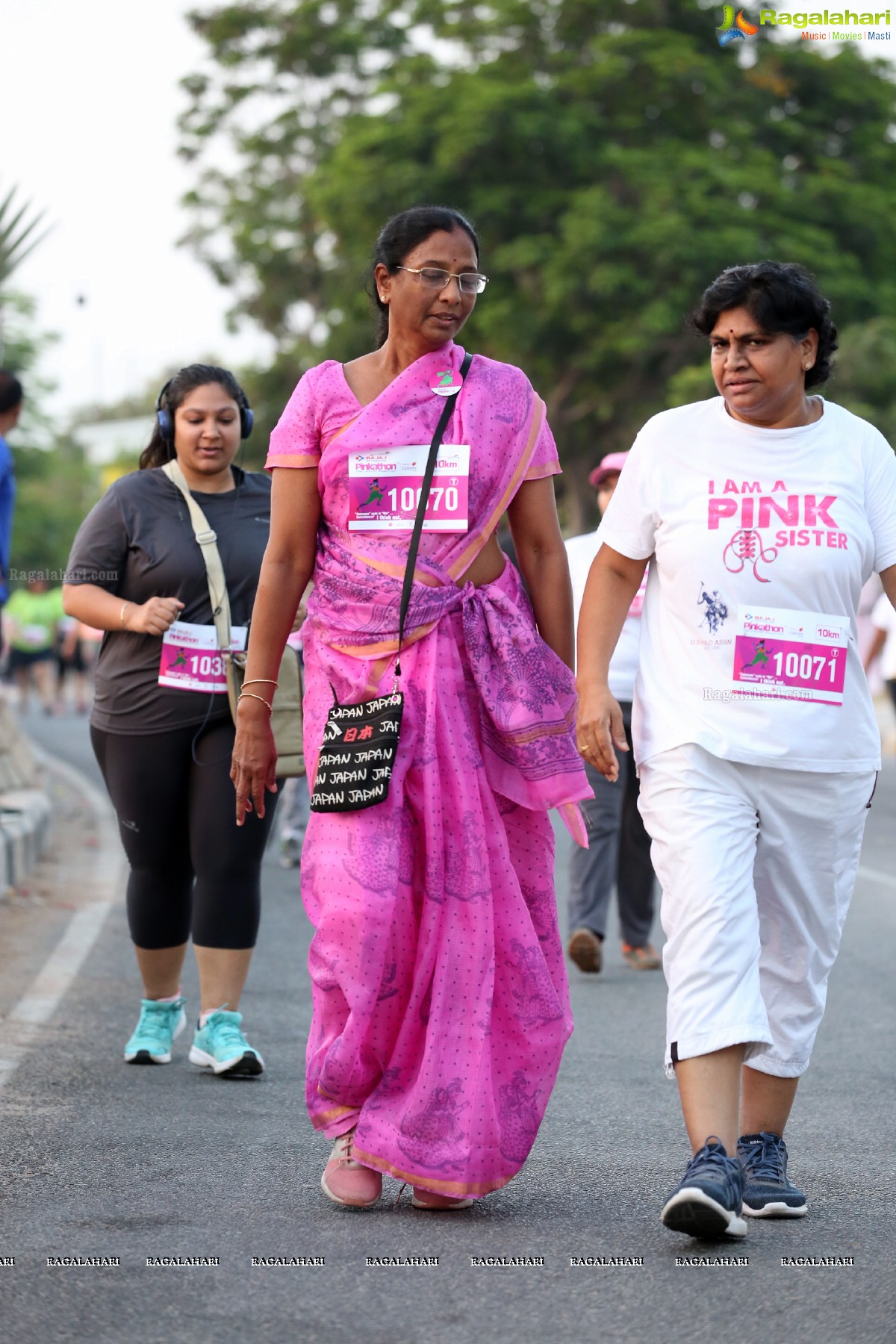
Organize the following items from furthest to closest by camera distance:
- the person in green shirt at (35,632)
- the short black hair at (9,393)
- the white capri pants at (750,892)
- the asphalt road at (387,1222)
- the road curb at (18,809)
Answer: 1. the person in green shirt at (35,632)
2. the road curb at (18,809)
3. the short black hair at (9,393)
4. the white capri pants at (750,892)
5. the asphalt road at (387,1222)

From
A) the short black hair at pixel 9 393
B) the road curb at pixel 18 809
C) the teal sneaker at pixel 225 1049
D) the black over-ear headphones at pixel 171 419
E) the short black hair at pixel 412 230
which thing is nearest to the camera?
the short black hair at pixel 412 230

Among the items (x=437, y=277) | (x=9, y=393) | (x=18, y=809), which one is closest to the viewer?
(x=437, y=277)

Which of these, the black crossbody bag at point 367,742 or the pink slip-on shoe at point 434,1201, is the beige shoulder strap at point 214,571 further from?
the pink slip-on shoe at point 434,1201

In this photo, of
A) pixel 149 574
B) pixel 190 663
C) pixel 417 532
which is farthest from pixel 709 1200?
pixel 149 574

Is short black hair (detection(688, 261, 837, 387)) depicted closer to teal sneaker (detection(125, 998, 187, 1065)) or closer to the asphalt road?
the asphalt road

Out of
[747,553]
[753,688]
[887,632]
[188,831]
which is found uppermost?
[747,553]

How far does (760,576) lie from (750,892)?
651 mm

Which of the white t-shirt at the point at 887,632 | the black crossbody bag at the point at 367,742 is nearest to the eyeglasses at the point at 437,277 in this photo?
the black crossbody bag at the point at 367,742

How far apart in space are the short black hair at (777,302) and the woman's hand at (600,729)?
838 mm

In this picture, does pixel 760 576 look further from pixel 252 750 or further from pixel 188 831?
pixel 188 831

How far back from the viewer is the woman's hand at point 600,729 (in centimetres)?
418

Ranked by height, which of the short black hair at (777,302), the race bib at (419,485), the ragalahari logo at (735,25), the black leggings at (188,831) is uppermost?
the ragalahari logo at (735,25)

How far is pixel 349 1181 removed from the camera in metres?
4.12

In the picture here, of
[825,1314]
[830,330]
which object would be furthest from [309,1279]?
[830,330]
